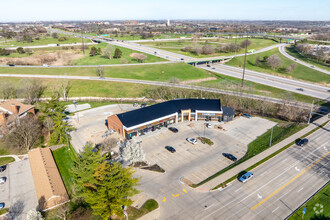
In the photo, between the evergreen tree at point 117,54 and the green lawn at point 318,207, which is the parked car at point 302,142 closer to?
the green lawn at point 318,207

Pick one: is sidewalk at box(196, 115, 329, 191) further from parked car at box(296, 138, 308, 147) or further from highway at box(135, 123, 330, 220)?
parked car at box(296, 138, 308, 147)

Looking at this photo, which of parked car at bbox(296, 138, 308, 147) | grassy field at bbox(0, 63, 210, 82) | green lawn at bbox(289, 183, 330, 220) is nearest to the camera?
green lawn at bbox(289, 183, 330, 220)

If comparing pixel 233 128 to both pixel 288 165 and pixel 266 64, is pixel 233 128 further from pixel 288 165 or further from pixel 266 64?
pixel 266 64

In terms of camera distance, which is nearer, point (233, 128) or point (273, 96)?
point (233, 128)

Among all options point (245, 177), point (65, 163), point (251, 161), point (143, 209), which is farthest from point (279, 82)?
point (65, 163)

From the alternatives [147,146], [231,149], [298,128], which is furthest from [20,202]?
[298,128]

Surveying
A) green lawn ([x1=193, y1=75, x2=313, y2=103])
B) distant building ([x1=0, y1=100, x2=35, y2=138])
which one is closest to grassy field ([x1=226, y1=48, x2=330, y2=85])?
green lawn ([x1=193, y1=75, x2=313, y2=103])

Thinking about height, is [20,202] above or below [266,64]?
below
